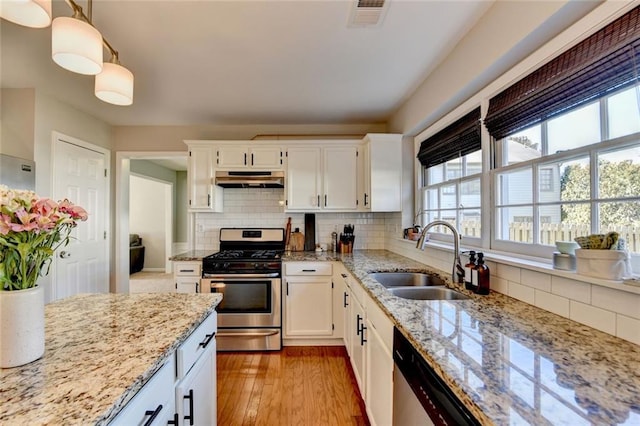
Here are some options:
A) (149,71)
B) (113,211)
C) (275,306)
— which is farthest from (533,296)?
(113,211)

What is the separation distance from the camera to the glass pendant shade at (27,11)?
100cm

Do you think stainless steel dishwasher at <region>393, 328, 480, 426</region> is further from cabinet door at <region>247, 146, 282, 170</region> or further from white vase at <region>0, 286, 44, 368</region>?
cabinet door at <region>247, 146, 282, 170</region>

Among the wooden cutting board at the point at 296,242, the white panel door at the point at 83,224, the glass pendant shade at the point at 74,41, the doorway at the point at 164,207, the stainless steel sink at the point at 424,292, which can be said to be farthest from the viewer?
Result: the doorway at the point at 164,207

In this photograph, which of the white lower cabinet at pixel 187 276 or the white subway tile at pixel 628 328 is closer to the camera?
the white subway tile at pixel 628 328

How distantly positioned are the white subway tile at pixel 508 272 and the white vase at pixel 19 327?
1878 millimetres

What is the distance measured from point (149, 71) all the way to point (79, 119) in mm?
1536

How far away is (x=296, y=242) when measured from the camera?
11.2ft

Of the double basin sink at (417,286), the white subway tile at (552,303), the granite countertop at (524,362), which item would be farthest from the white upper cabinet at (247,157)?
the white subway tile at (552,303)

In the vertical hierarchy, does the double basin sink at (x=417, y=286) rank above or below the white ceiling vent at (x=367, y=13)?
below

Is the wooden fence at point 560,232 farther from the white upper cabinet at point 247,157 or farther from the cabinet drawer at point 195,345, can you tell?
the white upper cabinet at point 247,157

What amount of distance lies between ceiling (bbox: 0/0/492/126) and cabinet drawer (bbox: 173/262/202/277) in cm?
164

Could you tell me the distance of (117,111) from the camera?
10.2 feet

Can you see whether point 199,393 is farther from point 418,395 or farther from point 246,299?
point 246,299

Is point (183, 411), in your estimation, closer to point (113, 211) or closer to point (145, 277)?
point (113, 211)
